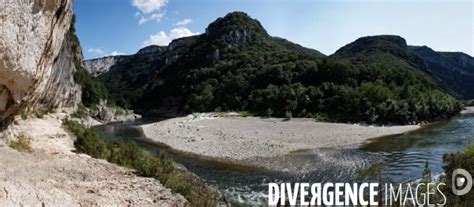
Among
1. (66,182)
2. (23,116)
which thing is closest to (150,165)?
(66,182)

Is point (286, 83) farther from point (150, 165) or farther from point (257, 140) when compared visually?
point (150, 165)

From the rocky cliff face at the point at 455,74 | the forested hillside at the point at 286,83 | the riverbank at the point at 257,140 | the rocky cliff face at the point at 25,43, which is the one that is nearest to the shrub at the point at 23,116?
the rocky cliff face at the point at 25,43

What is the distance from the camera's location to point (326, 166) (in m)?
27.6

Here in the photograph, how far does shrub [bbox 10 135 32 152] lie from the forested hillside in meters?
48.6

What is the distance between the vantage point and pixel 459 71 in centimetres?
19150

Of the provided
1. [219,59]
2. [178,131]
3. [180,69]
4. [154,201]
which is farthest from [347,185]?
[180,69]

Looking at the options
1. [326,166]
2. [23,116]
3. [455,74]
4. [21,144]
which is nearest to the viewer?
[21,144]

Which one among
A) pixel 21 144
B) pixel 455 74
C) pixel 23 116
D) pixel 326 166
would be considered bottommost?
pixel 326 166

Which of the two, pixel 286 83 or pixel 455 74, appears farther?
pixel 455 74

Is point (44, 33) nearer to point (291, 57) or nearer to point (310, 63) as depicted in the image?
point (310, 63)

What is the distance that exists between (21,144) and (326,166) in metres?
18.9

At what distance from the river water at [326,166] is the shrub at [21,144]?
32.3ft

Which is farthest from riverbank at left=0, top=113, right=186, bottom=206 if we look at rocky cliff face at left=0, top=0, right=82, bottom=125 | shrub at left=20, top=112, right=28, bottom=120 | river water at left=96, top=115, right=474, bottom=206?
river water at left=96, top=115, right=474, bottom=206

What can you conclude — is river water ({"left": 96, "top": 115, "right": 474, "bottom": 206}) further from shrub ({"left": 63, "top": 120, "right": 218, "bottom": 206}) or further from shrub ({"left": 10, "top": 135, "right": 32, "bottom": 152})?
shrub ({"left": 10, "top": 135, "right": 32, "bottom": 152})
